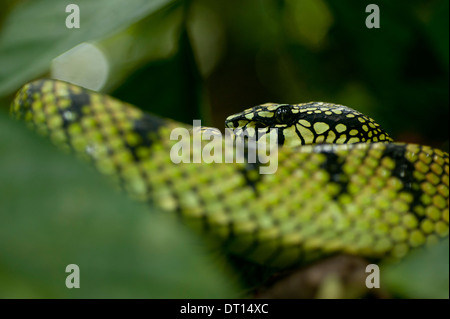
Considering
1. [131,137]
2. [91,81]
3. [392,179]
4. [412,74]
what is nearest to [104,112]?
[131,137]

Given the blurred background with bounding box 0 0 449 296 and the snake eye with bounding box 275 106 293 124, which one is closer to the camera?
the blurred background with bounding box 0 0 449 296

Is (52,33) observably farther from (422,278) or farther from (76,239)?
(422,278)

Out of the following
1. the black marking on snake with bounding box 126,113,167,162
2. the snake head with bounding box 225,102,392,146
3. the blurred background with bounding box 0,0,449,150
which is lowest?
the black marking on snake with bounding box 126,113,167,162

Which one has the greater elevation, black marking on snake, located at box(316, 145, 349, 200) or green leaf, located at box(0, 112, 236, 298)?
black marking on snake, located at box(316, 145, 349, 200)

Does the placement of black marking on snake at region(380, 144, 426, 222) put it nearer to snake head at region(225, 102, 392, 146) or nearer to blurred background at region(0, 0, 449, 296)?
snake head at region(225, 102, 392, 146)

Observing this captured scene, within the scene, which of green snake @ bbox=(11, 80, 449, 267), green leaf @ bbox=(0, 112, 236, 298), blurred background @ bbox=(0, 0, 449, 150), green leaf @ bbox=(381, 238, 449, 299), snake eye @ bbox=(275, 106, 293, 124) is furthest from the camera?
snake eye @ bbox=(275, 106, 293, 124)

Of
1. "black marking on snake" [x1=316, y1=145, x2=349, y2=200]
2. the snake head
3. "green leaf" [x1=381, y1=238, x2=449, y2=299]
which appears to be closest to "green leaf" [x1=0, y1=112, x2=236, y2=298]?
"green leaf" [x1=381, y1=238, x2=449, y2=299]

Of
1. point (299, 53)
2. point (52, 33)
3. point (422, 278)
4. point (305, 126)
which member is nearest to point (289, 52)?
point (299, 53)

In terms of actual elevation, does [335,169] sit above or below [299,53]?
below
